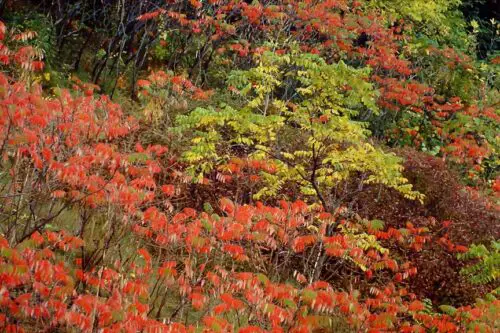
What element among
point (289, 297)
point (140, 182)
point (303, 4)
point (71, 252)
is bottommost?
point (71, 252)

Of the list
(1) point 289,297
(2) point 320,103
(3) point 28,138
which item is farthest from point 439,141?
(3) point 28,138

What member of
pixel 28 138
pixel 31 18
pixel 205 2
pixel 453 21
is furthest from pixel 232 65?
pixel 28 138

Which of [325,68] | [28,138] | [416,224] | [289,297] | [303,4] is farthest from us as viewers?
[303,4]

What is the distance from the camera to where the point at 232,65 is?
18.9 meters

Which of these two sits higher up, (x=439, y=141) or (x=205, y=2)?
(x=205, y=2)

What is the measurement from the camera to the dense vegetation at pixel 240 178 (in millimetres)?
7457

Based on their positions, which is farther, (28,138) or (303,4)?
(303,4)

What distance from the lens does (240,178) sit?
39.2 ft

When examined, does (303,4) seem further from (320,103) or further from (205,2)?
(320,103)

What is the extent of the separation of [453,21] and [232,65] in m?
10.9

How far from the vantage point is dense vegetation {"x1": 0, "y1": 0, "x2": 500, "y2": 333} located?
24.5 ft

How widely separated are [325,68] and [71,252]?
495 centimetres

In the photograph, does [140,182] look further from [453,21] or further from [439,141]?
[453,21]

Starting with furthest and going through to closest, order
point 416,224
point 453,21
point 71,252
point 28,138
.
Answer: point 453,21 → point 416,224 → point 71,252 → point 28,138
